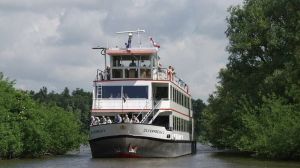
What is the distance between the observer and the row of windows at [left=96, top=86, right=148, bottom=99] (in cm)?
4138

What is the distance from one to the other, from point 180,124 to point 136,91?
6.11m

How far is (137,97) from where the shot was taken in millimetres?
41375

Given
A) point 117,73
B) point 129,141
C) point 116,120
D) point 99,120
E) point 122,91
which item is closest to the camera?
point 129,141

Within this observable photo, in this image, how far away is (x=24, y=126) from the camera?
41.9m

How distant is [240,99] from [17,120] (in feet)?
50.7

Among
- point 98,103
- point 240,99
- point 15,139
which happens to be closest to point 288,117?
point 240,99

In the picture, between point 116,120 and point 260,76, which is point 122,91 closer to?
point 116,120

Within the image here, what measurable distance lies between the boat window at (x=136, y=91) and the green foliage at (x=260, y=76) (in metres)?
6.37

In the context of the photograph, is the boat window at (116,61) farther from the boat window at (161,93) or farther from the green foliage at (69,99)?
the green foliage at (69,99)

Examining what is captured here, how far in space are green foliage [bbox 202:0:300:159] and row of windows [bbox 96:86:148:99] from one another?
6526 mm

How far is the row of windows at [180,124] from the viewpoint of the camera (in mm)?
43806

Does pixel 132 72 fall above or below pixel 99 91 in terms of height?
above

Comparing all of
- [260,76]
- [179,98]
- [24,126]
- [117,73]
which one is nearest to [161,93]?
[117,73]

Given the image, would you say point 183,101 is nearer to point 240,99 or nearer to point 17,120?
point 240,99
